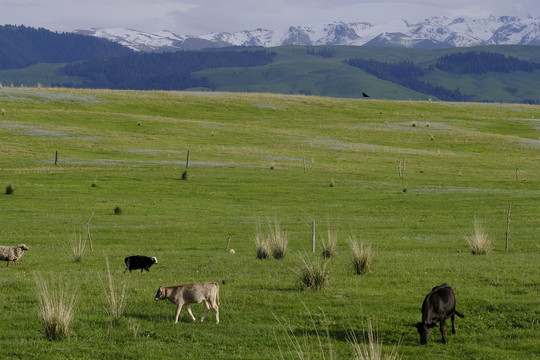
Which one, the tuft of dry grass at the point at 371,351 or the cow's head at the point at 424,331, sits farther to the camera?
the cow's head at the point at 424,331

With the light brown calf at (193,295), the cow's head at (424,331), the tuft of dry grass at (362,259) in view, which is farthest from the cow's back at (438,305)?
the tuft of dry grass at (362,259)

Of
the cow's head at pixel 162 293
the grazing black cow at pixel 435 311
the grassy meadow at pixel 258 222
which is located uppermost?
the grazing black cow at pixel 435 311

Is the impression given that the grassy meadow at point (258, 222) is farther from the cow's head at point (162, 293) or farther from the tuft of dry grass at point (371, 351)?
the cow's head at point (162, 293)

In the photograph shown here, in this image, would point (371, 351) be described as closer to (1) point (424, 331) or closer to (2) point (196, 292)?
(1) point (424, 331)

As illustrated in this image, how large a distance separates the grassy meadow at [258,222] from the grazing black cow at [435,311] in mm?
354

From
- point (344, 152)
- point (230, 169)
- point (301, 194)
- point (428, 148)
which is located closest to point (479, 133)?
point (428, 148)

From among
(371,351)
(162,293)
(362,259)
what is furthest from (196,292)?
(362,259)

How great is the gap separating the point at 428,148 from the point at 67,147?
48877 mm

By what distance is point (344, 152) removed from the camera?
86.1 meters

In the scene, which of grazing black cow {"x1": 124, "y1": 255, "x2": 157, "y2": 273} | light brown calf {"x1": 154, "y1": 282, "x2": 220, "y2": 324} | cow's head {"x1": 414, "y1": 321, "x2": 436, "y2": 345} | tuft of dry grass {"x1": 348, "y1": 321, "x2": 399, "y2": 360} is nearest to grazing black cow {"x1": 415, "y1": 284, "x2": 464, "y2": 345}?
cow's head {"x1": 414, "y1": 321, "x2": 436, "y2": 345}

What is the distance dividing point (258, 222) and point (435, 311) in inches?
1001

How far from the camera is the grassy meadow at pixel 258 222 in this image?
1527 centimetres

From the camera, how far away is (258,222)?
39.6 m

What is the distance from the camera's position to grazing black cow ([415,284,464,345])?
14.4 m
